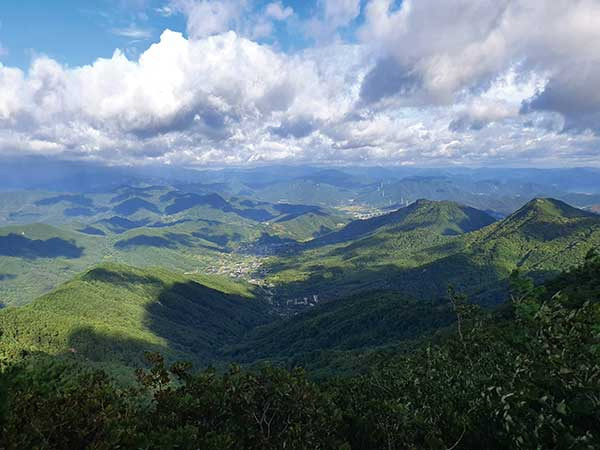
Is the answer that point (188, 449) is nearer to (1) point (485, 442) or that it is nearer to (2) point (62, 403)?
(2) point (62, 403)

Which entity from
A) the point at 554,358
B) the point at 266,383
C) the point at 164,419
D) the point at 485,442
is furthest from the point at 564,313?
the point at 164,419

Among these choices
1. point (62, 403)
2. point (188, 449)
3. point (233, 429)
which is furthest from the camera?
point (233, 429)

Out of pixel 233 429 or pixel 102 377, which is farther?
pixel 102 377

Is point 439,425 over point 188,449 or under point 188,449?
under

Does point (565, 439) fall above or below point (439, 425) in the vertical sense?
above

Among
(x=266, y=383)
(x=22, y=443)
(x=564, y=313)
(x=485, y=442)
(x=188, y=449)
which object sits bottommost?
(x=564, y=313)

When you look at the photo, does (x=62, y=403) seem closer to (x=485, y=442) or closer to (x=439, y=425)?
(x=439, y=425)

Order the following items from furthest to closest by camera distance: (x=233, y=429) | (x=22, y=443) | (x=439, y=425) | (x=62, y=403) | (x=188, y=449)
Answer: (x=439, y=425), (x=233, y=429), (x=62, y=403), (x=188, y=449), (x=22, y=443)

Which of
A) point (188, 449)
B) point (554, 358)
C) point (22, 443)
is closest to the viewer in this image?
point (22, 443)

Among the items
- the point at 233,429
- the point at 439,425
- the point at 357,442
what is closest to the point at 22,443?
the point at 233,429

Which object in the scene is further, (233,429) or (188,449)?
(233,429)
